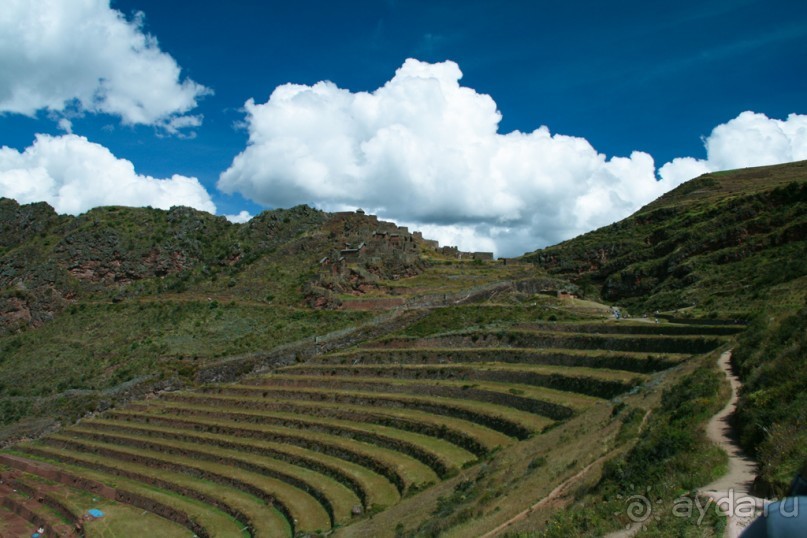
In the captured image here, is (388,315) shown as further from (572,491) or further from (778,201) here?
(778,201)

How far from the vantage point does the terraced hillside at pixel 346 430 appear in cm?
1905

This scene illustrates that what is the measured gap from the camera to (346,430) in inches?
947

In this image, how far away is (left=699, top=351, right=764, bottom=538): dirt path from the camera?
679cm

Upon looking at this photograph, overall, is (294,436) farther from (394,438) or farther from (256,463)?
(394,438)

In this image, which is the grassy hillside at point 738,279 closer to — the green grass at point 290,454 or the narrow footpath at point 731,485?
the narrow footpath at point 731,485

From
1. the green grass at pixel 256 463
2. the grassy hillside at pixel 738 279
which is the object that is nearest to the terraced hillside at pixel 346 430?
the green grass at pixel 256 463

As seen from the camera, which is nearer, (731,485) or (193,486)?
(731,485)

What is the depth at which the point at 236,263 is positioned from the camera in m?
52.6

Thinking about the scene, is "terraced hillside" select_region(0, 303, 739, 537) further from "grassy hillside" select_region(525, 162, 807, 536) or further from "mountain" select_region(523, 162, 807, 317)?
"mountain" select_region(523, 162, 807, 317)

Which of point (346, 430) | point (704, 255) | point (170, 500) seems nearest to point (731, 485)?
point (346, 430)

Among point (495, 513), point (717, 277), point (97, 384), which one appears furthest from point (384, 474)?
point (717, 277)

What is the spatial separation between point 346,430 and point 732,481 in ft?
57.3

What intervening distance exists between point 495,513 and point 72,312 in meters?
44.8

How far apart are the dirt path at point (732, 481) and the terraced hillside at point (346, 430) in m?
3.75
